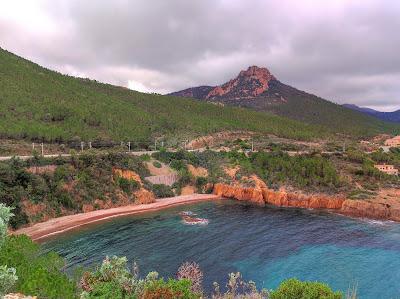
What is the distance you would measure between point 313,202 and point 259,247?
28.6m

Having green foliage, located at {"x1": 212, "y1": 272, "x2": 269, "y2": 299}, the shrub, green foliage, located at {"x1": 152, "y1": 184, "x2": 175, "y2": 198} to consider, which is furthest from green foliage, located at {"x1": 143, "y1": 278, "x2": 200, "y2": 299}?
green foliage, located at {"x1": 152, "y1": 184, "x2": 175, "y2": 198}

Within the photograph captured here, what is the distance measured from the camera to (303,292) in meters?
20.9

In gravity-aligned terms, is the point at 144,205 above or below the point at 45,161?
below

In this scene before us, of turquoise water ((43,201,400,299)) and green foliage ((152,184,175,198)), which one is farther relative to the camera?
green foliage ((152,184,175,198))

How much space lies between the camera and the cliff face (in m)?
66.6

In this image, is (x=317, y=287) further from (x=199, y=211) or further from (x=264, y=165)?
(x=264, y=165)

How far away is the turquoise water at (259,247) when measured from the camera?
130ft

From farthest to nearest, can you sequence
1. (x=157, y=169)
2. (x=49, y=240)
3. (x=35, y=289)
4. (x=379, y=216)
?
(x=157, y=169) → (x=379, y=216) → (x=49, y=240) → (x=35, y=289)

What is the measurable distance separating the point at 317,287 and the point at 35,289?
50.1 ft

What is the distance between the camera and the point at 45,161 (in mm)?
61188

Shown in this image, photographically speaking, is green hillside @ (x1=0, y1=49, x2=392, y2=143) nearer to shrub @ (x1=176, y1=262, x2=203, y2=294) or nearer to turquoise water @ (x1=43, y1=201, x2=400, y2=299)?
turquoise water @ (x1=43, y1=201, x2=400, y2=299)

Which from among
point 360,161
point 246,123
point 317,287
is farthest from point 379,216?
point 246,123

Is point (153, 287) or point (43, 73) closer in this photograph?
point (153, 287)

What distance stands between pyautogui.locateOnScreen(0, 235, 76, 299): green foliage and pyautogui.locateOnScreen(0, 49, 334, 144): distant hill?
179 ft
